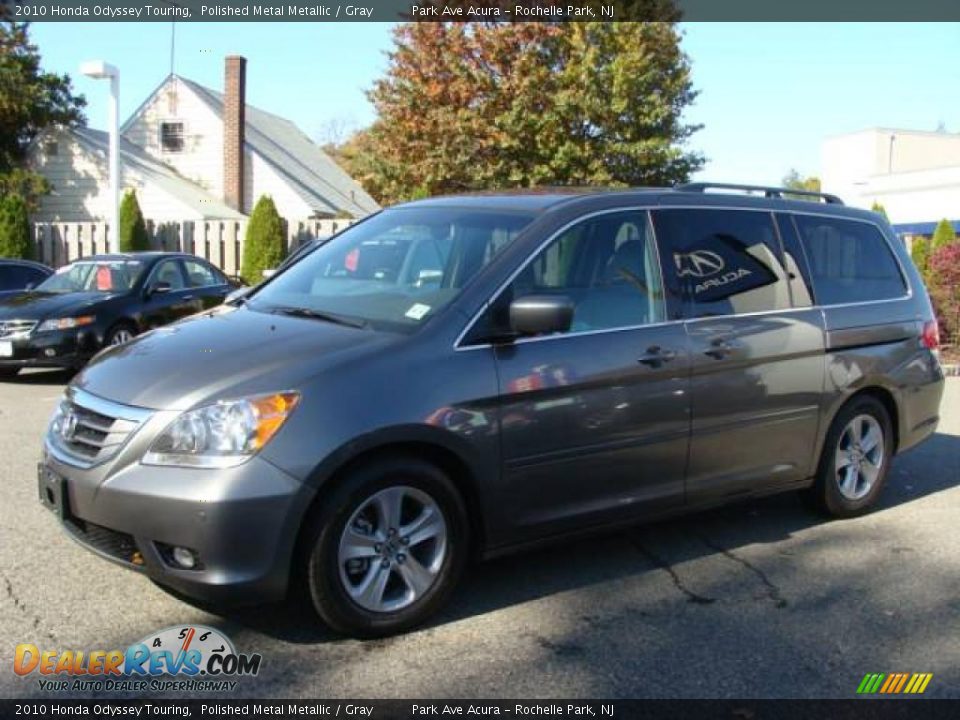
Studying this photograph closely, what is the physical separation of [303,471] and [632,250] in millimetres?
2132

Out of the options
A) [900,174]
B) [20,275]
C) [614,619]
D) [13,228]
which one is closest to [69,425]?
[614,619]

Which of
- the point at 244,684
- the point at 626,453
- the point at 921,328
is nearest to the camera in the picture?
the point at 244,684

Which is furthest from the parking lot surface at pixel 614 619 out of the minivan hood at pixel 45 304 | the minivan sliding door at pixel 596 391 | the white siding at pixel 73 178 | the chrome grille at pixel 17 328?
the white siding at pixel 73 178

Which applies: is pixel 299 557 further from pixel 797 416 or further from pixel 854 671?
pixel 797 416

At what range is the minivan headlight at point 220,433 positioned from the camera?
11.9 ft

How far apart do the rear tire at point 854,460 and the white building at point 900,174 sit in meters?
41.9

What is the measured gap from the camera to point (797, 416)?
5422mm

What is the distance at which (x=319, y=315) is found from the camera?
451cm

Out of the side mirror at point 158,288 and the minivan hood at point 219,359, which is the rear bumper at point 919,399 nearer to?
the minivan hood at point 219,359

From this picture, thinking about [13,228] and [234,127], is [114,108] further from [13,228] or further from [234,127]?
[234,127]

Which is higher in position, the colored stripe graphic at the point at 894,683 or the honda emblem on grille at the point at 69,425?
the honda emblem on grille at the point at 69,425

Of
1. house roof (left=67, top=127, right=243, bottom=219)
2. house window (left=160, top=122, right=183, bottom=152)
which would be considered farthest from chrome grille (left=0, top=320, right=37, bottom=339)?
house window (left=160, top=122, right=183, bottom=152)

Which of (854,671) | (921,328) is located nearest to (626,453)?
(854,671)

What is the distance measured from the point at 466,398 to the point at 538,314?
47 cm
